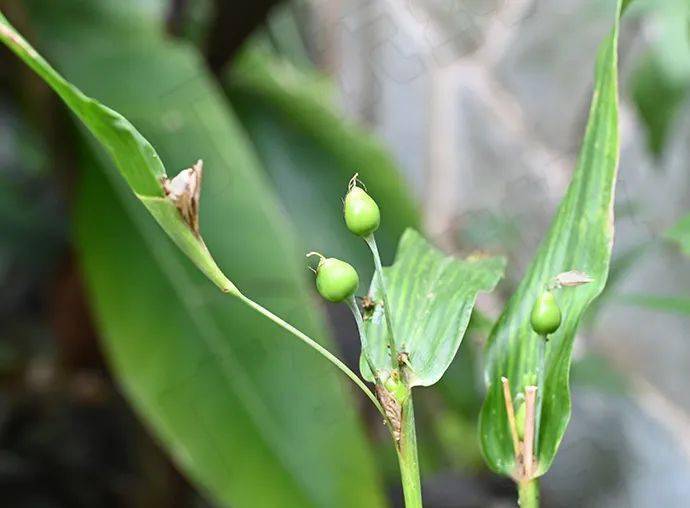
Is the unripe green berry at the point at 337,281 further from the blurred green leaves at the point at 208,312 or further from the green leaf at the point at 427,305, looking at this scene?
the blurred green leaves at the point at 208,312

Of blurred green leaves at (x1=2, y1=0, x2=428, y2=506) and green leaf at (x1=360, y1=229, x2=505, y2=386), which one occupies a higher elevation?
green leaf at (x1=360, y1=229, x2=505, y2=386)

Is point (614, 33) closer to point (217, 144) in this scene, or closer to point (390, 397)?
point (390, 397)

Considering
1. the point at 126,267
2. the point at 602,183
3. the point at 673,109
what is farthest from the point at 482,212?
the point at 602,183

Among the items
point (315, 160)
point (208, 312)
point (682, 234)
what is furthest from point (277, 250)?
point (682, 234)

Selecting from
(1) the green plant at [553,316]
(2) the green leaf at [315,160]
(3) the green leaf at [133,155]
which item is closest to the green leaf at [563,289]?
(1) the green plant at [553,316]

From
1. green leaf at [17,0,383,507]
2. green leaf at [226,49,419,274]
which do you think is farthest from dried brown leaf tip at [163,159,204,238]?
green leaf at [226,49,419,274]

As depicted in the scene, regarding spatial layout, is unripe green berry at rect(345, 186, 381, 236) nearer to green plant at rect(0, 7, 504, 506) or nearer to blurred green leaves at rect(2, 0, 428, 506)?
green plant at rect(0, 7, 504, 506)

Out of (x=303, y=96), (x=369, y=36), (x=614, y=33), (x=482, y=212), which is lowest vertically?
(x=482, y=212)
